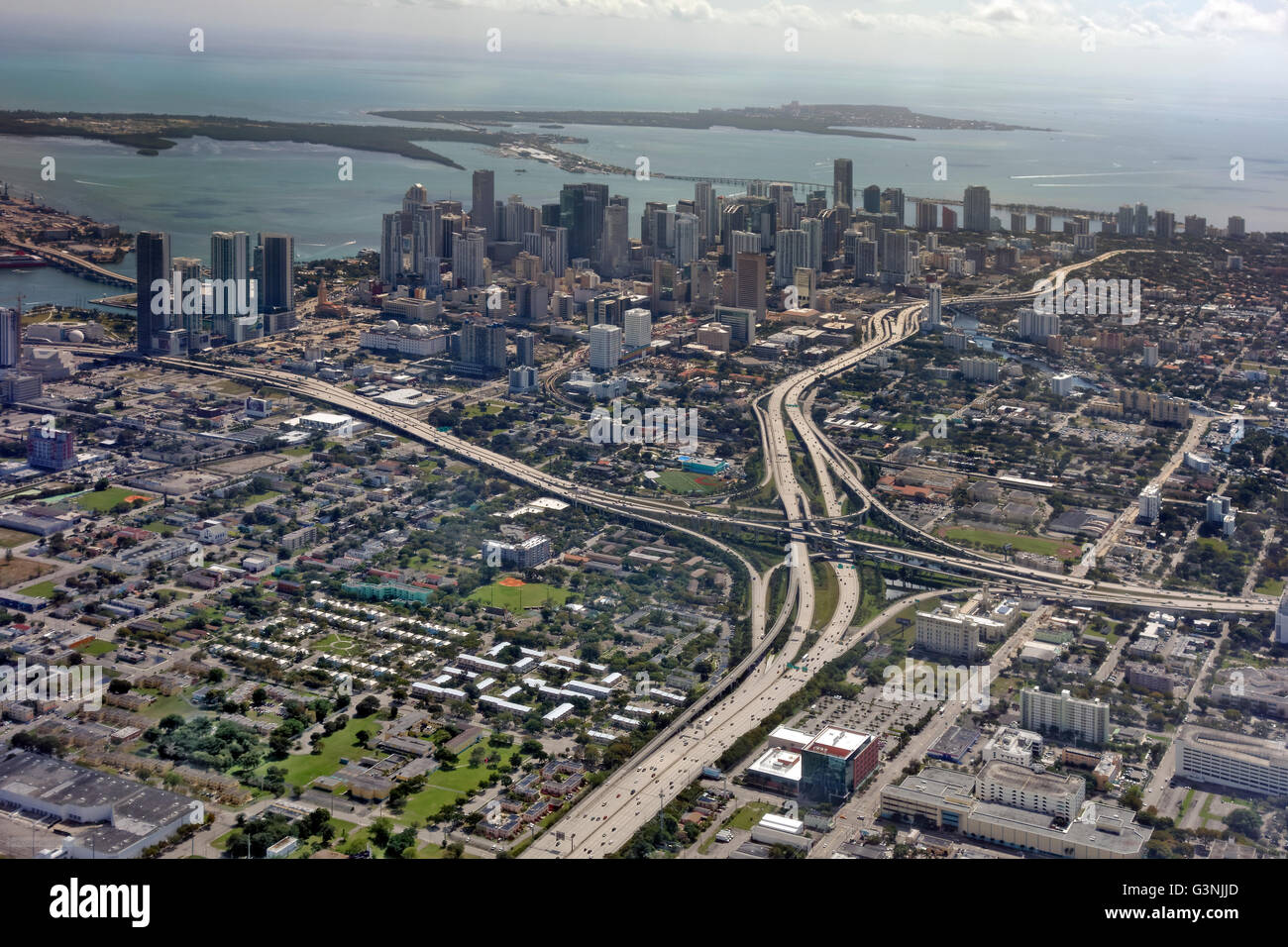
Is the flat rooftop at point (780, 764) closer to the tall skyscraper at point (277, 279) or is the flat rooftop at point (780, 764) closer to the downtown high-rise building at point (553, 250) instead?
the tall skyscraper at point (277, 279)

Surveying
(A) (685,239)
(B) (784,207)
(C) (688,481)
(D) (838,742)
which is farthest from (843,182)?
(D) (838,742)

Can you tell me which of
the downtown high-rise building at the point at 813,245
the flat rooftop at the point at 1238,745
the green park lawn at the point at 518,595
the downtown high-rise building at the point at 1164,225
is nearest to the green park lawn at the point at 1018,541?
the flat rooftop at the point at 1238,745

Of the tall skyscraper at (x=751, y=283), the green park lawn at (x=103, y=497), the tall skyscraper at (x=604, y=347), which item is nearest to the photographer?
the green park lawn at (x=103, y=497)

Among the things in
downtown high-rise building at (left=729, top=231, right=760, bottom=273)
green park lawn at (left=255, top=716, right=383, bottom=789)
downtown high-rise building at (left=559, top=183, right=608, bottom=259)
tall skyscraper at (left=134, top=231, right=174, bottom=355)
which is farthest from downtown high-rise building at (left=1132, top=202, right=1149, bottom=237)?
green park lawn at (left=255, top=716, right=383, bottom=789)

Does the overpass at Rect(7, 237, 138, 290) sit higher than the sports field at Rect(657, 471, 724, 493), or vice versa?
the overpass at Rect(7, 237, 138, 290)

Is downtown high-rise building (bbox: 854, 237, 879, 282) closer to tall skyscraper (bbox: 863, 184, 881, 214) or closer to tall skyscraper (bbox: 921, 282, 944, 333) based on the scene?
tall skyscraper (bbox: 921, 282, 944, 333)
